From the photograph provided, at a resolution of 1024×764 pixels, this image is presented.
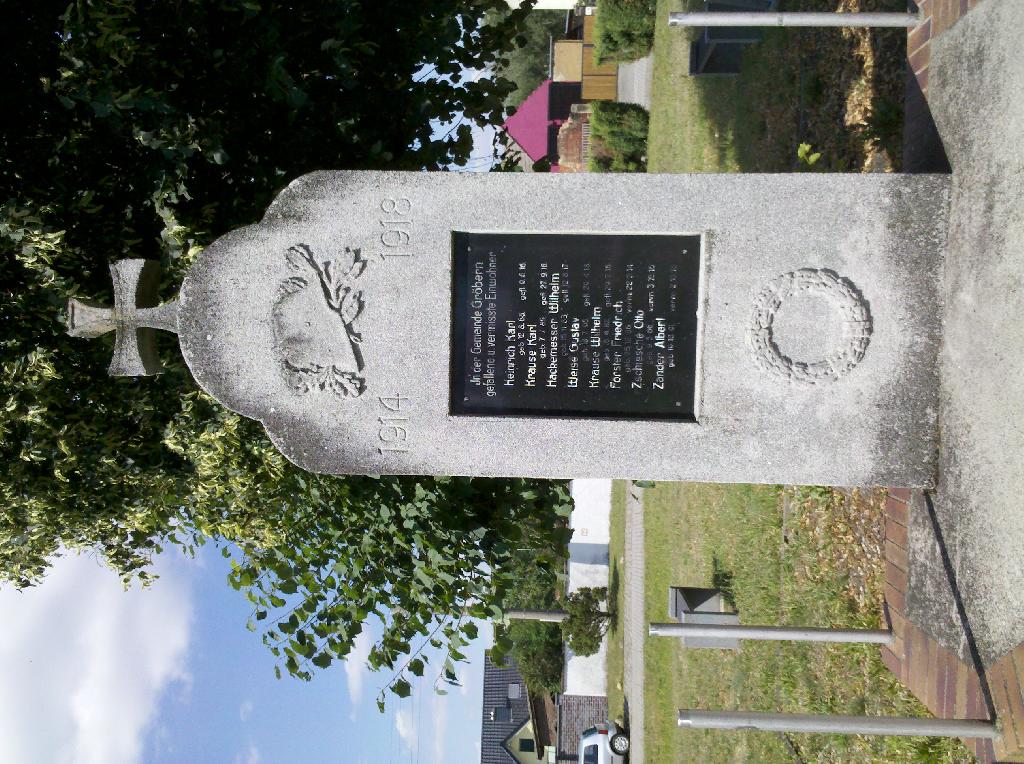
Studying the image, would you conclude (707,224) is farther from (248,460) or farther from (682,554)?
(682,554)

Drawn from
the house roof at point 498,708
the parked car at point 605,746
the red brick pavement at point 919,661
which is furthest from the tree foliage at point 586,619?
the red brick pavement at point 919,661

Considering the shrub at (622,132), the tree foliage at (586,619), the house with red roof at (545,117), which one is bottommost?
the tree foliage at (586,619)

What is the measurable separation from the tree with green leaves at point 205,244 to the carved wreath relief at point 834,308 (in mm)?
3000

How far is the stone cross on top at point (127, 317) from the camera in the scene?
607 centimetres

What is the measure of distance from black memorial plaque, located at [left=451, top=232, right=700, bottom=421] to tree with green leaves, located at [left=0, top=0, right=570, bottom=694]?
1.93 metres

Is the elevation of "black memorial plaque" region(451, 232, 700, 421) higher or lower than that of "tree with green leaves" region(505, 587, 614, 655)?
higher

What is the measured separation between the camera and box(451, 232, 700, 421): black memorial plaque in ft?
18.3

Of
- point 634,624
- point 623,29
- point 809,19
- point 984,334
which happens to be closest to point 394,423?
point 984,334

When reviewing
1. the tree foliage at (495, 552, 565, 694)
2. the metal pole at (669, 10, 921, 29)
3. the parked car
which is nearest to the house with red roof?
the tree foliage at (495, 552, 565, 694)

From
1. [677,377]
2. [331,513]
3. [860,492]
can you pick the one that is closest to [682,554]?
[860,492]

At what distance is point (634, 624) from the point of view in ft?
60.0

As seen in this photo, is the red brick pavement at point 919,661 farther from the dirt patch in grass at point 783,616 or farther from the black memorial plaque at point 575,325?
the black memorial plaque at point 575,325

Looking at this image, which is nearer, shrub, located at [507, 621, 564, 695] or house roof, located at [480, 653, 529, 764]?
shrub, located at [507, 621, 564, 695]

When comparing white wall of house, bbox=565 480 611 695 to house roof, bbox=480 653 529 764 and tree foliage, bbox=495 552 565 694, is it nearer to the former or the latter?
tree foliage, bbox=495 552 565 694
